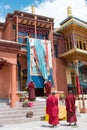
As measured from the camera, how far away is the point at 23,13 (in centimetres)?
1766

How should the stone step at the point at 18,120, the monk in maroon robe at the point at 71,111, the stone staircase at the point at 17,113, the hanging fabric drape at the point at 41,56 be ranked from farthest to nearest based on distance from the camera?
1. the hanging fabric drape at the point at 41,56
2. the stone staircase at the point at 17,113
3. the stone step at the point at 18,120
4. the monk in maroon robe at the point at 71,111

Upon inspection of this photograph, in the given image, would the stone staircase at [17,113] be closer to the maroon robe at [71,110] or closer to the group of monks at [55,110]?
the group of monks at [55,110]

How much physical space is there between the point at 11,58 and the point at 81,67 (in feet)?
33.7

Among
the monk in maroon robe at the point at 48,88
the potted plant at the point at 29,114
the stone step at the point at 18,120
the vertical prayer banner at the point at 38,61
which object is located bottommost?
the stone step at the point at 18,120

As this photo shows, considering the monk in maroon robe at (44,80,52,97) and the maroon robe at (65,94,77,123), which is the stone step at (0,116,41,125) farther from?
the monk in maroon robe at (44,80,52,97)

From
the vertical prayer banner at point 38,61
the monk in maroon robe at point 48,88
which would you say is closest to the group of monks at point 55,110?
the monk in maroon robe at point 48,88

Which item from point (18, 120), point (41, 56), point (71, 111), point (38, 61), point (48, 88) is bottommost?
point (18, 120)

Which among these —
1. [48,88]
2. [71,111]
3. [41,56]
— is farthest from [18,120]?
[41,56]

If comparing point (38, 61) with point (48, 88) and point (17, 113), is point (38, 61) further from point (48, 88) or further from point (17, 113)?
point (17, 113)

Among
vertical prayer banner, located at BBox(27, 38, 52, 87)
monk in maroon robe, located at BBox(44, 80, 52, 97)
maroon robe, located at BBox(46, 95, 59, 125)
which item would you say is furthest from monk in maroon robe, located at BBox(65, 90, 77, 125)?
vertical prayer banner, located at BBox(27, 38, 52, 87)

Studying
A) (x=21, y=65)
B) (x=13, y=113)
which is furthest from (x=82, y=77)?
(x=13, y=113)

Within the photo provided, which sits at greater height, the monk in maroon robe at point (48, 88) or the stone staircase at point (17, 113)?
the monk in maroon robe at point (48, 88)

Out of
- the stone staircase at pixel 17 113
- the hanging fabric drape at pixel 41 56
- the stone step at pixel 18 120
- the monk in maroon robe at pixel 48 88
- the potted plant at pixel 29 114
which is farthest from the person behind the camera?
the hanging fabric drape at pixel 41 56

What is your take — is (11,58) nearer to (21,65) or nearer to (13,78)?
(13,78)
